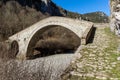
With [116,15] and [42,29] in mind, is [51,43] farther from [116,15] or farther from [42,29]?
[116,15]

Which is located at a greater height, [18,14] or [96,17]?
[96,17]

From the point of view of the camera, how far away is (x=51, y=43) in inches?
1096

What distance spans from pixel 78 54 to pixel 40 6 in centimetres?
4236

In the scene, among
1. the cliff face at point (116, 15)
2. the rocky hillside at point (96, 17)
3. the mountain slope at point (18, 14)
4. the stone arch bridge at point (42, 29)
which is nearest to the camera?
the cliff face at point (116, 15)

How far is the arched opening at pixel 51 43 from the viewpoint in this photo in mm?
21984

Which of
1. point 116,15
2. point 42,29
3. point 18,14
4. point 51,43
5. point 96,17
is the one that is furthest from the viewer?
point 96,17

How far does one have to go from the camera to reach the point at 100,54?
8578 millimetres

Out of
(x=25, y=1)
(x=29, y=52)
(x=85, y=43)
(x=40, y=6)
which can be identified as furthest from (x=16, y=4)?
(x=85, y=43)

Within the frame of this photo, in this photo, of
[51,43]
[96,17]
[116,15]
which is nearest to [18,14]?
[51,43]

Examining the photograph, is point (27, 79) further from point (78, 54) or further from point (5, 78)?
point (78, 54)

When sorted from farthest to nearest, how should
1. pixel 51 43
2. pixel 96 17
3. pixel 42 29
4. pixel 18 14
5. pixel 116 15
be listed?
pixel 96 17 → pixel 18 14 → pixel 51 43 → pixel 42 29 → pixel 116 15

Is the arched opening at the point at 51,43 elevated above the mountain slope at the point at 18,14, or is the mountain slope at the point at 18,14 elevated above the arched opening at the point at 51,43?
the mountain slope at the point at 18,14

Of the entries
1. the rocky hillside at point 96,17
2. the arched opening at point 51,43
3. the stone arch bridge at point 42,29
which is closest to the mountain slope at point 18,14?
the arched opening at point 51,43

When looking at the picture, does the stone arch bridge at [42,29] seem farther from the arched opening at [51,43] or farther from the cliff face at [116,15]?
the cliff face at [116,15]
